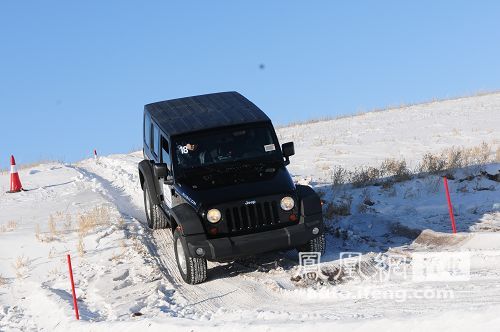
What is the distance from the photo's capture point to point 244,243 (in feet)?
29.8

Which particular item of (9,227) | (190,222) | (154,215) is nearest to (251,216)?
(190,222)

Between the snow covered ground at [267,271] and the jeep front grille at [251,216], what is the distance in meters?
0.66

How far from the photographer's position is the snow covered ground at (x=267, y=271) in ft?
23.6

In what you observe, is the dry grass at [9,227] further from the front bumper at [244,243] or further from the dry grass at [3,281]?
the front bumper at [244,243]

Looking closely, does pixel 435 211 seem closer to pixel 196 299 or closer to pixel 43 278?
pixel 196 299

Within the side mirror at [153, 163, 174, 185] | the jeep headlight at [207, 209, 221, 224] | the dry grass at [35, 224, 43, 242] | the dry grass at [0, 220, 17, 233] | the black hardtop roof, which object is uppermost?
the black hardtop roof

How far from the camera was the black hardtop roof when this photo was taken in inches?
415

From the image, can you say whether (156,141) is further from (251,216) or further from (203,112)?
(251,216)

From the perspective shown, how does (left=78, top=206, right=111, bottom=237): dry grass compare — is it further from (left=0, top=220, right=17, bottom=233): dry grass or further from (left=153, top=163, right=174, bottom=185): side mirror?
(left=153, top=163, right=174, bottom=185): side mirror

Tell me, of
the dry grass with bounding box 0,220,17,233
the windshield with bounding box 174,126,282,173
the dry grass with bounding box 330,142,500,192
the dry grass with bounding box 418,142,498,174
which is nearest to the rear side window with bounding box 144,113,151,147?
the windshield with bounding box 174,126,282,173

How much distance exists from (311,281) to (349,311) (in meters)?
1.53

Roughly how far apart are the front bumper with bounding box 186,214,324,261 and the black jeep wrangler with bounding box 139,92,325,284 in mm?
12

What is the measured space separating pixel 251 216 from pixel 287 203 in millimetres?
493

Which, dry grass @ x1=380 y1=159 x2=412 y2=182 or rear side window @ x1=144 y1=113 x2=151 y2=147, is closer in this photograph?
rear side window @ x1=144 y1=113 x2=151 y2=147
